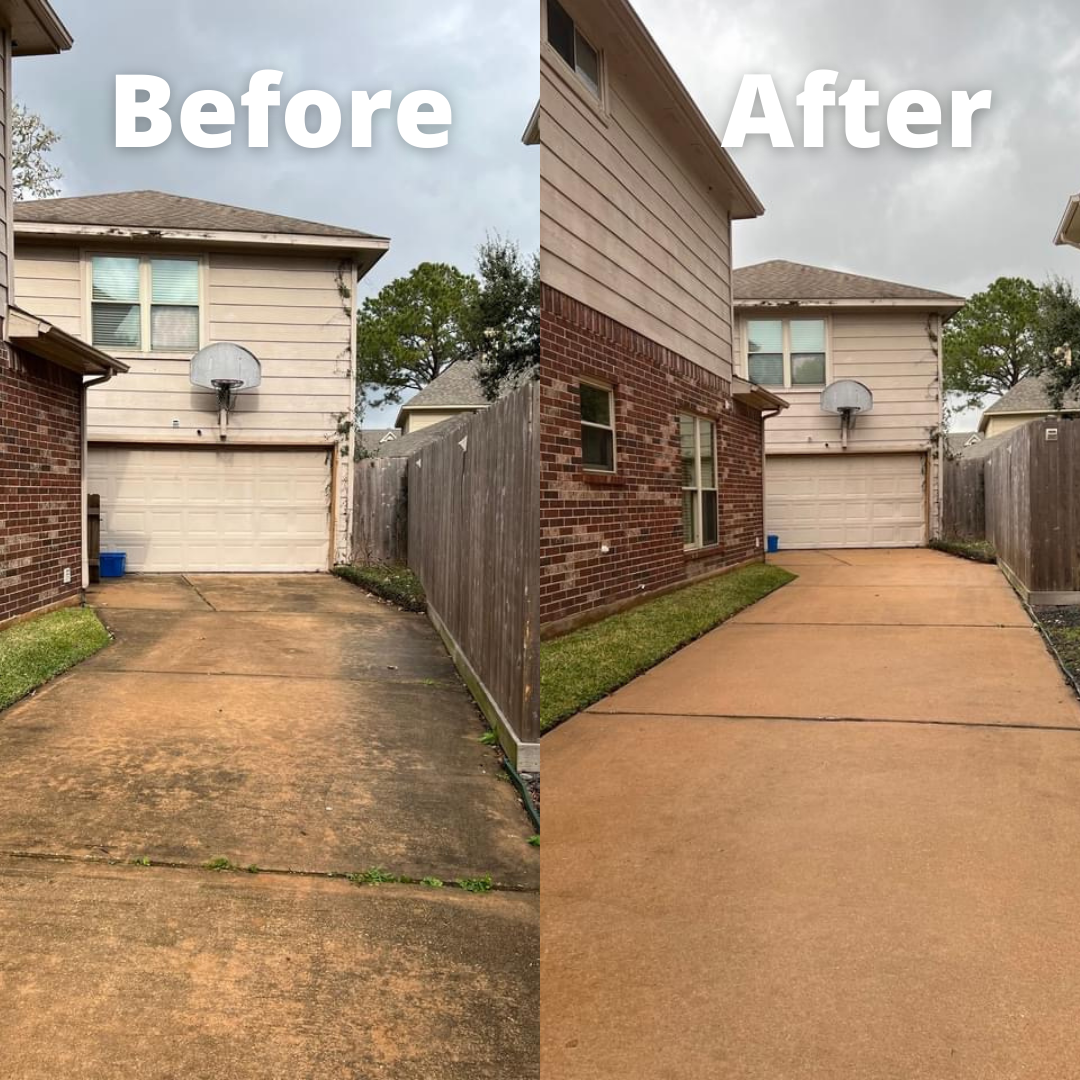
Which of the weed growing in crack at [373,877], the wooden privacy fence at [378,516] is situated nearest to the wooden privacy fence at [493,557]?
the weed growing in crack at [373,877]

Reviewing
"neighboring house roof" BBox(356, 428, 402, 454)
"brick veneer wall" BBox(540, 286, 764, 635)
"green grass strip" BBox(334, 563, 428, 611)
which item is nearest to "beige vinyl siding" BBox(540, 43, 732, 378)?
"brick veneer wall" BBox(540, 286, 764, 635)

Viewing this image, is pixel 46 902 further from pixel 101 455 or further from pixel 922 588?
pixel 101 455

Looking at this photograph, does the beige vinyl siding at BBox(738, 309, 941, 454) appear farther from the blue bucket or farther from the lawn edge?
the lawn edge

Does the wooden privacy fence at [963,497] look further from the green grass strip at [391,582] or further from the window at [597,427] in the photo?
the window at [597,427]

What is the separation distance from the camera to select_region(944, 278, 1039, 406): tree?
106ft

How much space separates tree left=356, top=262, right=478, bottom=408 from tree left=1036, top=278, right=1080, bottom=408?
509 inches

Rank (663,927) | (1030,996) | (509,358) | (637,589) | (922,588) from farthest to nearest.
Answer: (922,588), (637,589), (509,358), (663,927), (1030,996)

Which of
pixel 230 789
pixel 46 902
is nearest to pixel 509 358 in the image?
pixel 46 902

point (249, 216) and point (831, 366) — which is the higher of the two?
point (249, 216)

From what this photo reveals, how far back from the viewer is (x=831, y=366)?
16.1m

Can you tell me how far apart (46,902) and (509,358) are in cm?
206

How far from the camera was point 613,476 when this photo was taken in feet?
12.6

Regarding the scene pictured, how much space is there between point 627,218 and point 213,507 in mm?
8242

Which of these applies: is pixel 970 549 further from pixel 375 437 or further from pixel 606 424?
pixel 606 424
